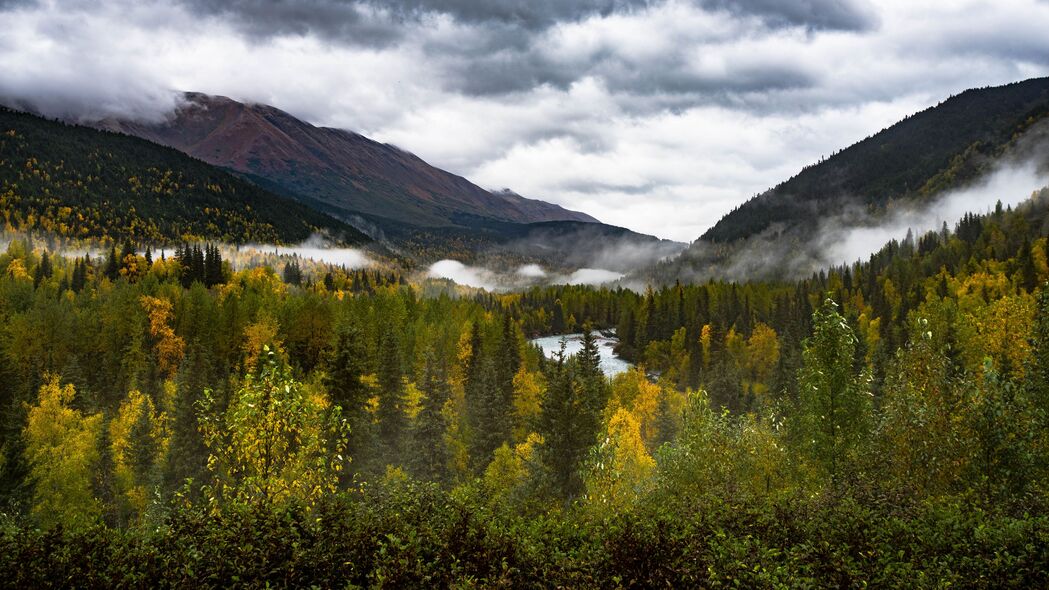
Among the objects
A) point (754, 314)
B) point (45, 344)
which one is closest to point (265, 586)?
point (45, 344)

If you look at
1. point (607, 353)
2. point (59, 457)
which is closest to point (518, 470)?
point (59, 457)

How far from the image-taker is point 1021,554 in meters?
11.2

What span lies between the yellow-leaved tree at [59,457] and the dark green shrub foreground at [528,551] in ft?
154

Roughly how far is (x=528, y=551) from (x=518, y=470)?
131 ft

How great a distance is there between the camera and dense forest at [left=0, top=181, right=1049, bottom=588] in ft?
35.8

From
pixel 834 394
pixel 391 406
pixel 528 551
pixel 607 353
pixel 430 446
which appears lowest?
pixel 607 353

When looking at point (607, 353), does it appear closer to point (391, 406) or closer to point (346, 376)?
point (391, 406)

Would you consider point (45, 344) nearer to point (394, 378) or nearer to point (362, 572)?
point (394, 378)

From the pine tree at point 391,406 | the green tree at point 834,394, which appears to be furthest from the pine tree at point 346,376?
the green tree at point 834,394

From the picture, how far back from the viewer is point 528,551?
11289mm

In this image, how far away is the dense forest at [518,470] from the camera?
1091 centimetres

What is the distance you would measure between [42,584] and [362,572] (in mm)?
5258

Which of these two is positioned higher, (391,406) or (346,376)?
(346,376)

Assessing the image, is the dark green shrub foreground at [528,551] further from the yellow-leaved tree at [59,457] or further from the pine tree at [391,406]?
the yellow-leaved tree at [59,457]
